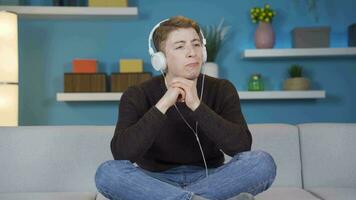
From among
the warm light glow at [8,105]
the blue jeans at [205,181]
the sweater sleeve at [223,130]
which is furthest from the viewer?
the warm light glow at [8,105]

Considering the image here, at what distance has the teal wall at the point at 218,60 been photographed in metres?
3.43

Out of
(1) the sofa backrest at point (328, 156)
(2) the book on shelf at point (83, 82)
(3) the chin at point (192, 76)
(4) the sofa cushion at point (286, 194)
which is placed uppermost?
(3) the chin at point (192, 76)

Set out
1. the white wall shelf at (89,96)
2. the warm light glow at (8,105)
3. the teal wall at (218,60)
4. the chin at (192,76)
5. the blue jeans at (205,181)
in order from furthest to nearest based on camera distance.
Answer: the teal wall at (218,60) → the white wall shelf at (89,96) → the warm light glow at (8,105) → the chin at (192,76) → the blue jeans at (205,181)

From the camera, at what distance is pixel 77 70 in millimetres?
3285

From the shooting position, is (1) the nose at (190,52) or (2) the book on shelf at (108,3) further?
(2) the book on shelf at (108,3)

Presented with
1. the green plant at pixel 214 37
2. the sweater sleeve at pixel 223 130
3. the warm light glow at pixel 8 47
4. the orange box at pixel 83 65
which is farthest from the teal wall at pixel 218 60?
the sweater sleeve at pixel 223 130

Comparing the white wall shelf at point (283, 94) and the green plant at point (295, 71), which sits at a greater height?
the green plant at point (295, 71)

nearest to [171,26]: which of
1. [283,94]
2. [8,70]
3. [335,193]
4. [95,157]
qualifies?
[95,157]

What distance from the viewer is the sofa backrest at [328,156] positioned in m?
2.22

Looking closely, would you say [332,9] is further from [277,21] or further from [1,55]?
[1,55]

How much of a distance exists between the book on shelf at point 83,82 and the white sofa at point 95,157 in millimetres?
1055

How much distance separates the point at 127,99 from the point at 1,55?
1.30 m

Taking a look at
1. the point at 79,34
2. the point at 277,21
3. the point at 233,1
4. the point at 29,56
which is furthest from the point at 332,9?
the point at 29,56

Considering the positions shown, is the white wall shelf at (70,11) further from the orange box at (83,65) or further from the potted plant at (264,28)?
the potted plant at (264,28)
